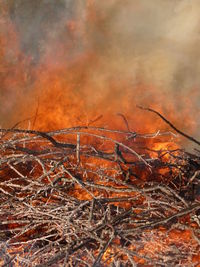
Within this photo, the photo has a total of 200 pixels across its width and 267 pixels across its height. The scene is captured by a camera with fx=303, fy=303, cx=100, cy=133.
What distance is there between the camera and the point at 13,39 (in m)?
6.30

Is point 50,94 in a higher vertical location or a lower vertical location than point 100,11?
lower

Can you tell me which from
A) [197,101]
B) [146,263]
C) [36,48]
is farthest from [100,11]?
[146,263]

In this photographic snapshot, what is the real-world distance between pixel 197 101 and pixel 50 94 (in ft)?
9.66

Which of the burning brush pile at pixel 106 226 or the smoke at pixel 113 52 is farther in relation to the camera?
the smoke at pixel 113 52

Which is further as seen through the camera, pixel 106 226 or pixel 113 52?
pixel 113 52

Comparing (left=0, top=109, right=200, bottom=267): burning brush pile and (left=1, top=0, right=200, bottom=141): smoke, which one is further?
(left=1, top=0, right=200, bottom=141): smoke

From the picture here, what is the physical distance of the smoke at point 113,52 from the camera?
5.83 m

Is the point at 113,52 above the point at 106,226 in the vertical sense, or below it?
above

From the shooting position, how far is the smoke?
5.83 metres

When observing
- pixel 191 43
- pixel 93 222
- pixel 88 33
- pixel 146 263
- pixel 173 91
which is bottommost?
pixel 146 263

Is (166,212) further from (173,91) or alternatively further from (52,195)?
(173,91)

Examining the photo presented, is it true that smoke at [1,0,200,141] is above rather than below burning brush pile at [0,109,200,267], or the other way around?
above

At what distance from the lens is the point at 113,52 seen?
615cm

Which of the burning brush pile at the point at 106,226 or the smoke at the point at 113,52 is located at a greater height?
the smoke at the point at 113,52
